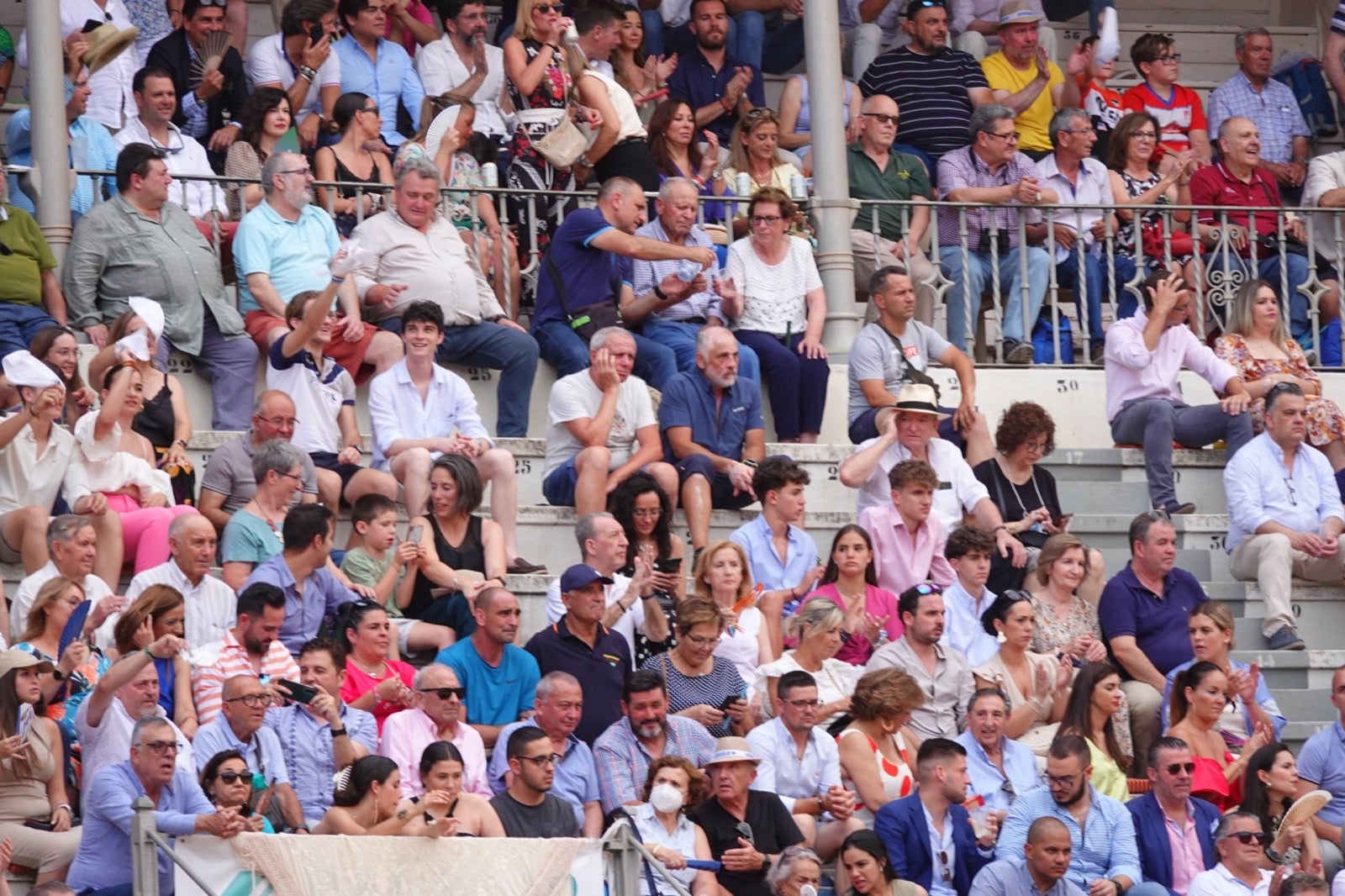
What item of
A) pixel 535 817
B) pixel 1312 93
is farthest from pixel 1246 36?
pixel 535 817

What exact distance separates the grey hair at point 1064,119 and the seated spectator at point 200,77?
14.1ft

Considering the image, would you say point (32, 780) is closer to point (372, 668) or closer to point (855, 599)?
point (372, 668)

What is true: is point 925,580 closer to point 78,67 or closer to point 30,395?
point 30,395

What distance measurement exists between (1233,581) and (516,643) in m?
3.54

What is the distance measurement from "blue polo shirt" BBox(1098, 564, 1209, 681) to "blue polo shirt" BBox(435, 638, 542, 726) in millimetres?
2739

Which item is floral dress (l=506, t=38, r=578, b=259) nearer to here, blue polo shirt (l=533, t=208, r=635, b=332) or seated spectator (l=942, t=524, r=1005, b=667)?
blue polo shirt (l=533, t=208, r=635, b=332)

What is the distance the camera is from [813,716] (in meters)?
11.6

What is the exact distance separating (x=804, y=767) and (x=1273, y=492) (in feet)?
10.8

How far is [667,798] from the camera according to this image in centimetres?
1088

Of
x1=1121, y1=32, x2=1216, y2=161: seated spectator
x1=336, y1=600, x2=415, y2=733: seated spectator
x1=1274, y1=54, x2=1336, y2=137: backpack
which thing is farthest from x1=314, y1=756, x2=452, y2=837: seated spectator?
x1=1274, y1=54, x2=1336, y2=137: backpack

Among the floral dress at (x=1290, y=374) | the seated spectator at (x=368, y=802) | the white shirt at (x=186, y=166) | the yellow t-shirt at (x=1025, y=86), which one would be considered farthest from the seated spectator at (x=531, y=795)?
the yellow t-shirt at (x=1025, y=86)

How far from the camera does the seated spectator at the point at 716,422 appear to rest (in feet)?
43.7

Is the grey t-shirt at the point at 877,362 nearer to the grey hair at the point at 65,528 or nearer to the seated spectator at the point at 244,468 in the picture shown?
the seated spectator at the point at 244,468

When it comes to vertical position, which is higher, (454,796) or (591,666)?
(591,666)
